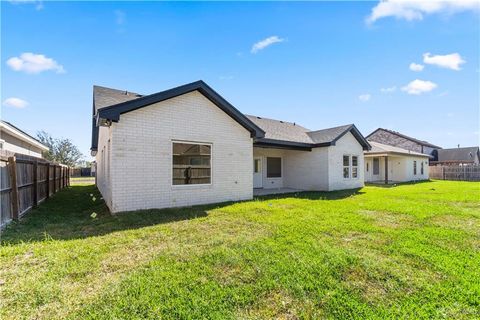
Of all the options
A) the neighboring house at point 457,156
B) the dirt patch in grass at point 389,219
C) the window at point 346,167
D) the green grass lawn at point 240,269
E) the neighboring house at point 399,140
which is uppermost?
the neighboring house at point 399,140

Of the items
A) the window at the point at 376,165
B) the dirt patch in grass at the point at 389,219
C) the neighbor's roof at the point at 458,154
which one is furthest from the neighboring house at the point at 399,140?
the dirt patch in grass at the point at 389,219

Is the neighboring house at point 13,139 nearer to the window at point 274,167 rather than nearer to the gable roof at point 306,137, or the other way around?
the gable roof at point 306,137

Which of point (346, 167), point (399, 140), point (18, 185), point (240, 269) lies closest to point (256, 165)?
point (346, 167)

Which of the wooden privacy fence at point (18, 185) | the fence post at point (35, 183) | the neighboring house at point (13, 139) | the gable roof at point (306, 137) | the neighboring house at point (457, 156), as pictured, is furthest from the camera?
the neighboring house at point (457, 156)

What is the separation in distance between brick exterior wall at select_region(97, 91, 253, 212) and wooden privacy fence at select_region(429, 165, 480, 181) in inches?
1025

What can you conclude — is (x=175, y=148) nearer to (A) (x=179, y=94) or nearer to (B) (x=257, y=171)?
(A) (x=179, y=94)

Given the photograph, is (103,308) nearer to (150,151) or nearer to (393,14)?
(150,151)

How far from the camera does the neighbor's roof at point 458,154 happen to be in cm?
3378

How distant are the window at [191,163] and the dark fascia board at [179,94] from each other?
5.30ft

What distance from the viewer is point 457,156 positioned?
34344mm

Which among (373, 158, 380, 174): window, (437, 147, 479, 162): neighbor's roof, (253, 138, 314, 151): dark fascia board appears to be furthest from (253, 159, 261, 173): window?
(437, 147, 479, 162): neighbor's roof

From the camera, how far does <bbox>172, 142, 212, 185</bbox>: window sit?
8.03 m

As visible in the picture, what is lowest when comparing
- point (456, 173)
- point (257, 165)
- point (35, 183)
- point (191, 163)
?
point (456, 173)

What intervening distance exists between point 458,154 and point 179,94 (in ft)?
145
